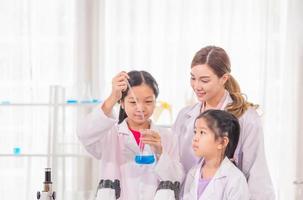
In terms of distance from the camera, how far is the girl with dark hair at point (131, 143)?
156 centimetres

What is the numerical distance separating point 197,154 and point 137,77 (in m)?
0.32

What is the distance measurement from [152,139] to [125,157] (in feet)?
0.51

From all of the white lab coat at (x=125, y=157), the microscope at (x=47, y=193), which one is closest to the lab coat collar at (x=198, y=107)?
the white lab coat at (x=125, y=157)

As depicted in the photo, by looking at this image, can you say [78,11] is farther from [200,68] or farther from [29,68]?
[200,68]

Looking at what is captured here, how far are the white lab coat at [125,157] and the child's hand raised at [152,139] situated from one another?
0.03m

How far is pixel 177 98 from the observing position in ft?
11.0

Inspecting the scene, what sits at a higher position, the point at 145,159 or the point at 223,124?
the point at 223,124

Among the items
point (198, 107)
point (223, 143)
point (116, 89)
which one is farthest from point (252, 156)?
point (116, 89)

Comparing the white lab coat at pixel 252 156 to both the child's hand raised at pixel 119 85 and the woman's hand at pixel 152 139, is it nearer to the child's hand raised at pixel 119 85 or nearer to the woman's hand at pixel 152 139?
the woman's hand at pixel 152 139

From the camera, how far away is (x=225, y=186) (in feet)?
5.00

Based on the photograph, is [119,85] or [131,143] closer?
[119,85]

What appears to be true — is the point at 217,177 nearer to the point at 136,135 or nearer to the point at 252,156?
the point at 252,156

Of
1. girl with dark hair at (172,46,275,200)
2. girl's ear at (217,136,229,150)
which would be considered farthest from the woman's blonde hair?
girl's ear at (217,136,229,150)

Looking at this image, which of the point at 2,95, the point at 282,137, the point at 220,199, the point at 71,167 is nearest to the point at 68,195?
the point at 71,167
